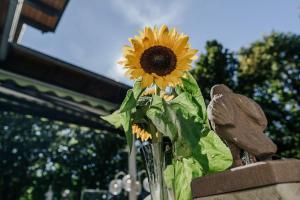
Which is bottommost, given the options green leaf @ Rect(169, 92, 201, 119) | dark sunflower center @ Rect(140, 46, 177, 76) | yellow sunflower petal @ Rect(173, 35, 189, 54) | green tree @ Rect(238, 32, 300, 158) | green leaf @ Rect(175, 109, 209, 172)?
green leaf @ Rect(175, 109, 209, 172)

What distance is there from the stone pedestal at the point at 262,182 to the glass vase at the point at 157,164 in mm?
184

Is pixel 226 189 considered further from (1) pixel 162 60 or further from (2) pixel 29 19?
(2) pixel 29 19

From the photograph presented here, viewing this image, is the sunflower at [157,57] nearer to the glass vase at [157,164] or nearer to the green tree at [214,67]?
the glass vase at [157,164]

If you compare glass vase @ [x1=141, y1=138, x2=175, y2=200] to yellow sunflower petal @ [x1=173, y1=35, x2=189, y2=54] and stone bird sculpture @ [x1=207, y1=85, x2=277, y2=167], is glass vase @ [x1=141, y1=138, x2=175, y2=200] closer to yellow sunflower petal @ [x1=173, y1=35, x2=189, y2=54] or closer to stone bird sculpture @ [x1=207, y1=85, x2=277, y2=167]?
stone bird sculpture @ [x1=207, y1=85, x2=277, y2=167]

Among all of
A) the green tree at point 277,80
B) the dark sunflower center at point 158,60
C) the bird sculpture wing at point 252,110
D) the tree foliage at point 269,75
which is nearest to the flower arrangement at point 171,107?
the dark sunflower center at point 158,60

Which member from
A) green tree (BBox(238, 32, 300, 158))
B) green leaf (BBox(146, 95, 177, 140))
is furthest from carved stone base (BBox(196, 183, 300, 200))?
green tree (BBox(238, 32, 300, 158))

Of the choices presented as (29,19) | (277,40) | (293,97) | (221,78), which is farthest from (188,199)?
(277,40)

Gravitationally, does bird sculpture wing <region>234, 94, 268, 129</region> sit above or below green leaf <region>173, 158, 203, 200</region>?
above

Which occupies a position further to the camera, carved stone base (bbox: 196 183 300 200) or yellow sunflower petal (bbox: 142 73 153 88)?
yellow sunflower petal (bbox: 142 73 153 88)

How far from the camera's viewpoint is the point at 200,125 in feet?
2.88

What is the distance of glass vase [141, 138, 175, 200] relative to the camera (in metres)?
0.88

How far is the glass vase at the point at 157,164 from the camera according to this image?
879 millimetres

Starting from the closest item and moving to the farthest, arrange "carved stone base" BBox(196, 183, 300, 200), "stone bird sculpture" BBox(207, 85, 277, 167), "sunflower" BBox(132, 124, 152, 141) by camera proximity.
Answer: "carved stone base" BBox(196, 183, 300, 200)
"stone bird sculpture" BBox(207, 85, 277, 167)
"sunflower" BBox(132, 124, 152, 141)

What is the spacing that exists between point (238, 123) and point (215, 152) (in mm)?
106
